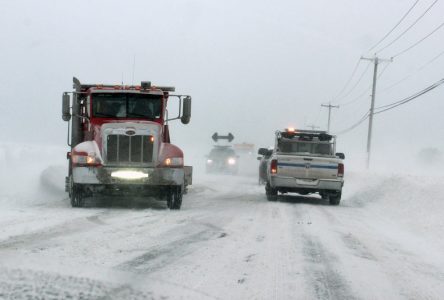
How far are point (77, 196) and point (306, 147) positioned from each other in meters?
8.29

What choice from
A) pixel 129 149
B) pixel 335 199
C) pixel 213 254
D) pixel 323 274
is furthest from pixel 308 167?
pixel 323 274

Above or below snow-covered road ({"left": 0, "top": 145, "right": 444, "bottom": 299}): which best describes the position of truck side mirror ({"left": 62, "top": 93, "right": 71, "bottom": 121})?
above

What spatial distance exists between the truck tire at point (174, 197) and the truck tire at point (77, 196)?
6.26ft

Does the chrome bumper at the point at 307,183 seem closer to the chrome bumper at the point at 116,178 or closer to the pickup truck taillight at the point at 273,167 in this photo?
the pickup truck taillight at the point at 273,167

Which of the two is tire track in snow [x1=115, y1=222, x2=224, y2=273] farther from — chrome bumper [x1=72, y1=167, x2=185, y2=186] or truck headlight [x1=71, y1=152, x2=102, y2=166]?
truck headlight [x1=71, y1=152, x2=102, y2=166]

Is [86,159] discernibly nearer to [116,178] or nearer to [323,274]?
[116,178]

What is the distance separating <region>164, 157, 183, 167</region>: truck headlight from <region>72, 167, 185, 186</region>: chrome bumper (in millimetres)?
121

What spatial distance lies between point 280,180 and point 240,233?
24.2ft

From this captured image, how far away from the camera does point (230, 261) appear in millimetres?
6375

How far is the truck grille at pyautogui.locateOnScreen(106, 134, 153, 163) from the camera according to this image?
12.2m

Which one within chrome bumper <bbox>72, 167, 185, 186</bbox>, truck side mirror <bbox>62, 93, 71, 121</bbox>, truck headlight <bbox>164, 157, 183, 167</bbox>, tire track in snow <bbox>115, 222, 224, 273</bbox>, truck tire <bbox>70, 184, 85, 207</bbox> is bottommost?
truck tire <bbox>70, 184, 85, 207</bbox>

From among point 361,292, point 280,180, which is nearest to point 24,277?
point 361,292

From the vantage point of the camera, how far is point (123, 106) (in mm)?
13227

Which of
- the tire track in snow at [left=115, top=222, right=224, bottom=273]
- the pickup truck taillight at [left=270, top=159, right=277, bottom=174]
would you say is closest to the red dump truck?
the tire track in snow at [left=115, top=222, right=224, bottom=273]
